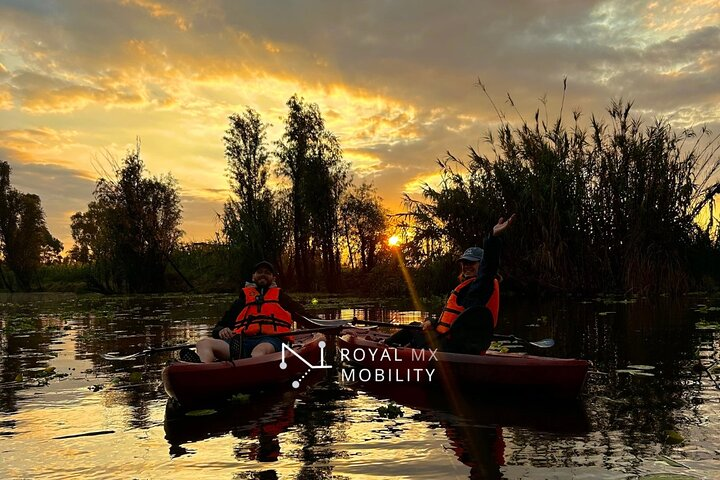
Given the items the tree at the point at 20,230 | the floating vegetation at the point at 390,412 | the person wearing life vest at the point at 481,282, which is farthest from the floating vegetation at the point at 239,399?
the tree at the point at 20,230

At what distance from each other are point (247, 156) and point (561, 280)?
19.9 meters

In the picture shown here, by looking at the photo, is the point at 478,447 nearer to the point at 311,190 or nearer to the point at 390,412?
the point at 390,412

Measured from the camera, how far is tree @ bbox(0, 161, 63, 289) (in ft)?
139

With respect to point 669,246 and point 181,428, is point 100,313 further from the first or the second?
point 669,246

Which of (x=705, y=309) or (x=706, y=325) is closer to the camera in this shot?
(x=706, y=325)

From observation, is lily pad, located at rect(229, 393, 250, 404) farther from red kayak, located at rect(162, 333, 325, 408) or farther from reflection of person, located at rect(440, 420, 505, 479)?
reflection of person, located at rect(440, 420, 505, 479)

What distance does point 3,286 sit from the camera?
Result: 146ft

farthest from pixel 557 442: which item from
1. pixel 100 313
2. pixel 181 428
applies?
pixel 100 313

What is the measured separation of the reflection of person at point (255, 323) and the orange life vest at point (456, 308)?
6.40 ft

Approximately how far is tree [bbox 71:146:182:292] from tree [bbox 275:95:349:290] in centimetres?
698

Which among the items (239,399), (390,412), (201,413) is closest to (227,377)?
(239,399)

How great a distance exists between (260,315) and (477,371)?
8.88ft

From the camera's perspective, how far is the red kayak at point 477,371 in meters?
5.93

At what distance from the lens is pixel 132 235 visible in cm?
3100
